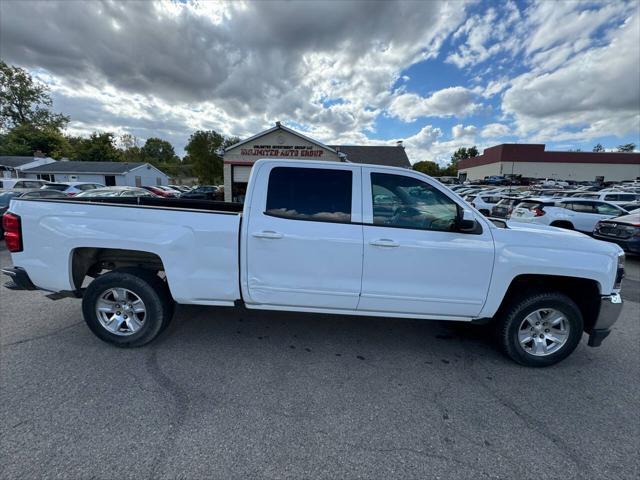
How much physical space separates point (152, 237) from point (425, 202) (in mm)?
2812

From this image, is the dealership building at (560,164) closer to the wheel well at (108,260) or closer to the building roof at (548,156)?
the building roof at (548,156)

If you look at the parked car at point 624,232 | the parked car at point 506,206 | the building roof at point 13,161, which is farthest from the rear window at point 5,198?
the building roof at point 13,161

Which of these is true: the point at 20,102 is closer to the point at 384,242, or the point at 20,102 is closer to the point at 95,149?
the point at 95,149

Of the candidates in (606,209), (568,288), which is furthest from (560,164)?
(568,288)

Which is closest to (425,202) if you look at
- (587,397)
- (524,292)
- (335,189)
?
(335,189)

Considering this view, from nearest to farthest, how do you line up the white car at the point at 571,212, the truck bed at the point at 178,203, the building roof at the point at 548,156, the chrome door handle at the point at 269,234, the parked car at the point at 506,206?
1. the chrome door handle at the point at 269,234
2. the truck bed at the point at 178,203
3. the white car at the point at 571,212
4. the parked car at the point at 506,206
5. the building roof at the point at 548,156

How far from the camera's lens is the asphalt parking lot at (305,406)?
195cm

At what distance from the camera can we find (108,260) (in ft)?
11.0

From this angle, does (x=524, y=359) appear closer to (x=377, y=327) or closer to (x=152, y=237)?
(x=377, y=327)

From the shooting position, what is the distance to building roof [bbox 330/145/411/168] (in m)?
30.6

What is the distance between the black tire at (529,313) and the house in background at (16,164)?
5692 cm

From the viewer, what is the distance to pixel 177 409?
2352 millimetres

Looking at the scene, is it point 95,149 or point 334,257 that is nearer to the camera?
point 334,257

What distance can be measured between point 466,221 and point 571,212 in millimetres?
10698
